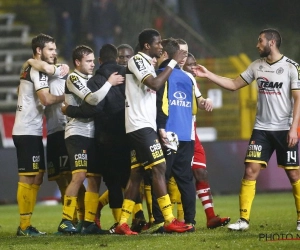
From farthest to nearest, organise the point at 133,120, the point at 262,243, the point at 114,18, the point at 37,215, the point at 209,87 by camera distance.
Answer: the point at 114,18 → the point at 209,87 → the point at 37,215 → the point at 133,120 → the point at 262,243

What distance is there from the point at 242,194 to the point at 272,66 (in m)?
1.51

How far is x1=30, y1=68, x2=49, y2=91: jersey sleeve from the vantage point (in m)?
9.48

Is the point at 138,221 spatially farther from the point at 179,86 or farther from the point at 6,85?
the point at 6,85

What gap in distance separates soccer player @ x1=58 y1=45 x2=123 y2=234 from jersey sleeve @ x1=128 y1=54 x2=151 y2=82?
644 mm

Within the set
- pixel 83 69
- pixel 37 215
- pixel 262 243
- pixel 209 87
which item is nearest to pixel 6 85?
pixel 209 87

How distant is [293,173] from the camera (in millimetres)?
9258

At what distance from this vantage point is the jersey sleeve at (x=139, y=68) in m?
8.62

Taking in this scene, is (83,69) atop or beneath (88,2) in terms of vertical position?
beneath

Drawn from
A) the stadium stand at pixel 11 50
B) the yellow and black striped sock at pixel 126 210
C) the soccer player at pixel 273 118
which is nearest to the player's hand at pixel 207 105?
the soccer player at pixel 273 118

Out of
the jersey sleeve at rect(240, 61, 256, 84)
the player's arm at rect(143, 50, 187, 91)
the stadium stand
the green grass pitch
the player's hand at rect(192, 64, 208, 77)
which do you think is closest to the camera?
the green grass pitch

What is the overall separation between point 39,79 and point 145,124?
62.0 inches

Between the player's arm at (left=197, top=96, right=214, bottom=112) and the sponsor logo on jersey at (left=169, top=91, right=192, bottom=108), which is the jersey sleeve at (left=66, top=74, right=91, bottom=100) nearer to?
the sponsor logo on jersey at (left=169, top=91, right=192, bottom=108)

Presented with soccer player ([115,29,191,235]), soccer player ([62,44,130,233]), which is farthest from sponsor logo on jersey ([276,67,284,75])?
soccer player ([62,44,130,233])

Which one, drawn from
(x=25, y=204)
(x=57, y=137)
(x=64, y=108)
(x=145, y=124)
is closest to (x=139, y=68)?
(x=145, y=124)
